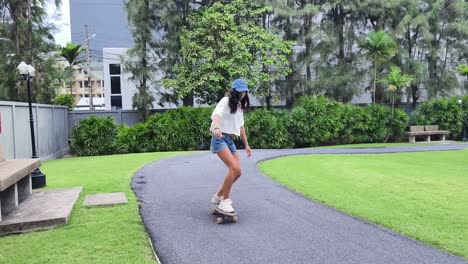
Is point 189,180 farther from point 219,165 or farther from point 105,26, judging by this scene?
point 105,26

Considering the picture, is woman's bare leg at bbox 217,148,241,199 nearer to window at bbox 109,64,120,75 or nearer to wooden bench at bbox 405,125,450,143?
wooden bench at bbox 405,125,450,143

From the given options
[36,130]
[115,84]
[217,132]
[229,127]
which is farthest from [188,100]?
[217,132]

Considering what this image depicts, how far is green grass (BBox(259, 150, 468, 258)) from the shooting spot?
4.27 metres

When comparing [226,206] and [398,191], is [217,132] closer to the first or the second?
[226,206]

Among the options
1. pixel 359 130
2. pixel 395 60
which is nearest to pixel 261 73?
pixel 359 130

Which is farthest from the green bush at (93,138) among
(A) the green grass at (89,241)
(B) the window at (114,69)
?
(B) the window at (114,69)

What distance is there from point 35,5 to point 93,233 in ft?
58.4

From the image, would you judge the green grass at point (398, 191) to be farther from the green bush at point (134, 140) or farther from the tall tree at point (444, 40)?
the tall tree at point (444, 40)

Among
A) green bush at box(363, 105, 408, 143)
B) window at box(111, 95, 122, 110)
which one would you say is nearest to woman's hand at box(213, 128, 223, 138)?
green bush at box(363, 105, 408, 143)

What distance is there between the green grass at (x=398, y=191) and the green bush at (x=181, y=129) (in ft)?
20.2

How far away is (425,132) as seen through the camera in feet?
65.6

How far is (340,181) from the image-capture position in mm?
7387

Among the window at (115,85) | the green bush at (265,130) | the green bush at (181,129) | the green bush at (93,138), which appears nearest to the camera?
the green bush at (93,138)

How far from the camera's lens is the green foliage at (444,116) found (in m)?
20.4
